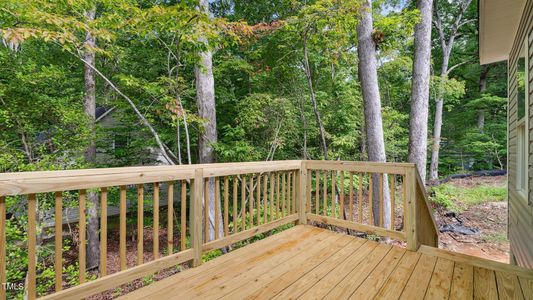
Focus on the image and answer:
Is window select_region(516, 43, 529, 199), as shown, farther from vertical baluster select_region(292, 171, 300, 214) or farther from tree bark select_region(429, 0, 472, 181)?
tree bark select_region(429, 0, 472, 181)

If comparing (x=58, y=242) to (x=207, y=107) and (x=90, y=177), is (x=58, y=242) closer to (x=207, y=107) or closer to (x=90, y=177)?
(x=90, y=177)

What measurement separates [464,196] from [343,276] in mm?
8869

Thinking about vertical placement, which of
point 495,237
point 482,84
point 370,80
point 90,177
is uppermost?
point 482,84

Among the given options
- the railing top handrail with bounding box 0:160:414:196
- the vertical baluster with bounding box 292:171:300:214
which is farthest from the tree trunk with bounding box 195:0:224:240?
the railing top handrail with bounding box 0:160:414:196

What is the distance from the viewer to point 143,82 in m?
5.60

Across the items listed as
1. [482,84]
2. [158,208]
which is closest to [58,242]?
[158,208]

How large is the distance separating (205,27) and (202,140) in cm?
301

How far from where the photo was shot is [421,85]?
6.09 meters

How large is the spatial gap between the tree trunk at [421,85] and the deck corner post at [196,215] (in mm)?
5316

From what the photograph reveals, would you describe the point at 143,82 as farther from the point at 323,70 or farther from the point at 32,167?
the point at 323,70

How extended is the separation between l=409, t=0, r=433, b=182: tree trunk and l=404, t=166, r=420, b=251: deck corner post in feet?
12.4

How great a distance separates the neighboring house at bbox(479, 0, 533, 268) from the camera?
286 cm

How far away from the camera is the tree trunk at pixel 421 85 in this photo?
19.8 feet

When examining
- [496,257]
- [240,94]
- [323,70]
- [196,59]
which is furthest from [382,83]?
[196,59]
